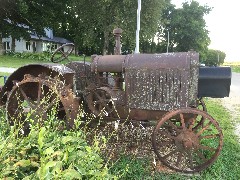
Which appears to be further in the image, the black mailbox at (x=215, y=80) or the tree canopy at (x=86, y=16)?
the tree canopy at (x=86, y=16)

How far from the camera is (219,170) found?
4.13 meters

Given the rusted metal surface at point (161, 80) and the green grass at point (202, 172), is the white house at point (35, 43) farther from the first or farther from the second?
the green grass at point (202, 172)

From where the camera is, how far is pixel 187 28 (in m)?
42.4

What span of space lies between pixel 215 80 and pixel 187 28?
40.0 metres

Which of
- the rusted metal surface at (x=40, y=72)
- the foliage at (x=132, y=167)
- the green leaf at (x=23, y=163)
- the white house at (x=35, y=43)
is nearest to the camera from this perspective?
the green leaf at (x=23, y=163)

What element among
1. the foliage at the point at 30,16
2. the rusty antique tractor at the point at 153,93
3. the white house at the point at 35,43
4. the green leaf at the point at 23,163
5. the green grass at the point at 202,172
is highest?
the foliage at the point at 30,16

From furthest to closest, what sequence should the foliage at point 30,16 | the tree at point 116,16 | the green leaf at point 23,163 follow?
1. the foliage at point 30,16
2. the tree at point 116,16
3. the green leaf at point 23,163

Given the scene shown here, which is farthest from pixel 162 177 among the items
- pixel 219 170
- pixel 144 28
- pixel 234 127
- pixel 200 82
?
pixel 144 28

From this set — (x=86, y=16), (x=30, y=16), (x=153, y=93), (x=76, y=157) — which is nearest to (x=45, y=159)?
(x=76, y=157)

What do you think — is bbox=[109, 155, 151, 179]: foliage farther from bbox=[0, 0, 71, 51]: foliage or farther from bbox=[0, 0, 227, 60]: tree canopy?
bbox=[0, 0, 71, 51]: foliage

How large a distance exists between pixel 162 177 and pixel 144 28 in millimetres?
24006

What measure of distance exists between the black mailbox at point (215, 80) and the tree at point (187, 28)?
38843 millimetres

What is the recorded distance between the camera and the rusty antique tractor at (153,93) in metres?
4.05

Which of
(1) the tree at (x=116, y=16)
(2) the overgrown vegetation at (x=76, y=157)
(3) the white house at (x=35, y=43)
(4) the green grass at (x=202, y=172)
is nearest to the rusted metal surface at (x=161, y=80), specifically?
(2) the overgrown vegetation at (x=76, y=157)
